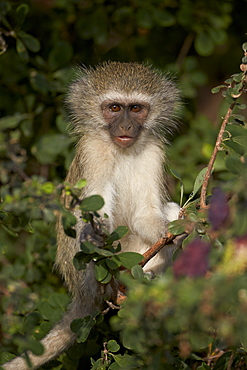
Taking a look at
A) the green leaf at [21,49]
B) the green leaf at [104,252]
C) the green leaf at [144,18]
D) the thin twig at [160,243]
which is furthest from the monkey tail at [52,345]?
the green leaf at [144,18]

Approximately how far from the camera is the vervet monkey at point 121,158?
370cm

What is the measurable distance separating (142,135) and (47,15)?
1.96 m

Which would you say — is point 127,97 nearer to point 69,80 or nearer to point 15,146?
point 69,80

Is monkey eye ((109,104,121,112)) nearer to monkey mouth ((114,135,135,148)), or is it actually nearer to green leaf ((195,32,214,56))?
monkey mouth ((114,135,135,148))

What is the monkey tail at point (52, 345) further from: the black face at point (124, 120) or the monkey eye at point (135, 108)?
the monkey eye at point (135, 108)

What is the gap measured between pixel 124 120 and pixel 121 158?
0.89 feet

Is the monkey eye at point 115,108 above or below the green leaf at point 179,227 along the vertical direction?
above

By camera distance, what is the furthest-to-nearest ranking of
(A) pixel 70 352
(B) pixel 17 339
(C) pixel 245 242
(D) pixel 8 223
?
1. (A) pixel 70 352
2. (D) pixel 8 223
3. (B) pixel 17 339
4. (C) pixel 245 242

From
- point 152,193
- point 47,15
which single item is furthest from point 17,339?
point 47,15

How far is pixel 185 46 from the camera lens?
5547 mm

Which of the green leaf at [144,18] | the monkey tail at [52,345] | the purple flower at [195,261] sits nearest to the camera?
the purple flower at [195,261]

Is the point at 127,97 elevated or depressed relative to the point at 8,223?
elevated

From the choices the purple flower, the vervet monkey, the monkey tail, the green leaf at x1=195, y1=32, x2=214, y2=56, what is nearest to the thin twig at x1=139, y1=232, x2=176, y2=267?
the vervet monkey

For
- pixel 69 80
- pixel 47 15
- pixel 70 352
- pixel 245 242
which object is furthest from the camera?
pixel 47 15
